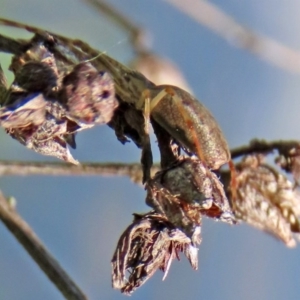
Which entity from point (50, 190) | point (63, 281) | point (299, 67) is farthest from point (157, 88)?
point (50, 190)

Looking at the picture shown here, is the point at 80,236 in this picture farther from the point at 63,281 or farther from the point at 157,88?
the point at 157,88

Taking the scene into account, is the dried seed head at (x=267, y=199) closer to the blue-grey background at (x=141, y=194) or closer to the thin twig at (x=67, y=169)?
the thin twig at (x=67, y=169)

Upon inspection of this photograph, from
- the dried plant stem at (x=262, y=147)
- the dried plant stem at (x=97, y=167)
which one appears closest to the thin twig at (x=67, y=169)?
the dried plant stem at (x=97, y=167)

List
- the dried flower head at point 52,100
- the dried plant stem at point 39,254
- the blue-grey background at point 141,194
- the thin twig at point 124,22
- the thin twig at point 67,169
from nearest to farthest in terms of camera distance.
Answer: the dried flower head at point 52,100
the dried plant stem at point 39,254
the thin twig at point 67,169
the thin twig at point 124,22
the blue-grey background at point 141,194

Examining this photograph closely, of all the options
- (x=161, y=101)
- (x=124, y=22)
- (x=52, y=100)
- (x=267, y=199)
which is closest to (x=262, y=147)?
(x=267, y=199)

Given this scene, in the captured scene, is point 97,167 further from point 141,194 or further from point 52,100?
point 141,194

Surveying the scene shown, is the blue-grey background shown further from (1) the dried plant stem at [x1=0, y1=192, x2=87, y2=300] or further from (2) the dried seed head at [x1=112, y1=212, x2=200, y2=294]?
(2) the dried seed head at [x1=112, y1=212, x2=200, y2=294]

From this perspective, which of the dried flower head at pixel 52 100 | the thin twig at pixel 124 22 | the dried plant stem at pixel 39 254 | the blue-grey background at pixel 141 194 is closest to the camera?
the dried flower head at pixel 52 100
